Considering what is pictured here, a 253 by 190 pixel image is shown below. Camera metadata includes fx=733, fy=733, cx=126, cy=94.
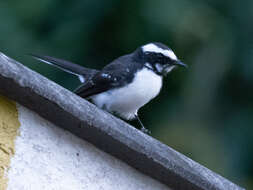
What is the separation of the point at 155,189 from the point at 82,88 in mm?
2003

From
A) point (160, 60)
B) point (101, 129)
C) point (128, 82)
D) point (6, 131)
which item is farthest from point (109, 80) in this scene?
point (6, 131)

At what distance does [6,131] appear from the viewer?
120 inches

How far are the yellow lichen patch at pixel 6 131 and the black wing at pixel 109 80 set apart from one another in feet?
7.51

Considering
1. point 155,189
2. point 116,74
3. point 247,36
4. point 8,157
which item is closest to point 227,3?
point 247,36

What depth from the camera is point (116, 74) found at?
5352 millimetres

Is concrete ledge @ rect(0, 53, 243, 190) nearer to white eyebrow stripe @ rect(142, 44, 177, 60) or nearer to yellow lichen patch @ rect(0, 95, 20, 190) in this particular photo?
yellow lichen patch @ rect(0, 95, 20, 190)

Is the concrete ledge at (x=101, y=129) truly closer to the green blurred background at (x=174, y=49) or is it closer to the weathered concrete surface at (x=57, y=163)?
the weathered concrete surface at (x=57, y=163)

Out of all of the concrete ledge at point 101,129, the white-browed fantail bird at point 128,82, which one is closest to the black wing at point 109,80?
the white-browed fantail bird at point 128,82

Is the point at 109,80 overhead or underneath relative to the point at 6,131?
underneath

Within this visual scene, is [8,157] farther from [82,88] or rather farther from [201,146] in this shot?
[201,146]

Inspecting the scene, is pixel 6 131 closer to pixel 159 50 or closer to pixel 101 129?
pixel 101 129

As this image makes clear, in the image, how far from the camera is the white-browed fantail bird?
534 cm

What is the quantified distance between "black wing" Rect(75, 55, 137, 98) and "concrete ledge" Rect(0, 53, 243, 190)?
6.23ft

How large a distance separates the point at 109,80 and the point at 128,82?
14 centimetres
